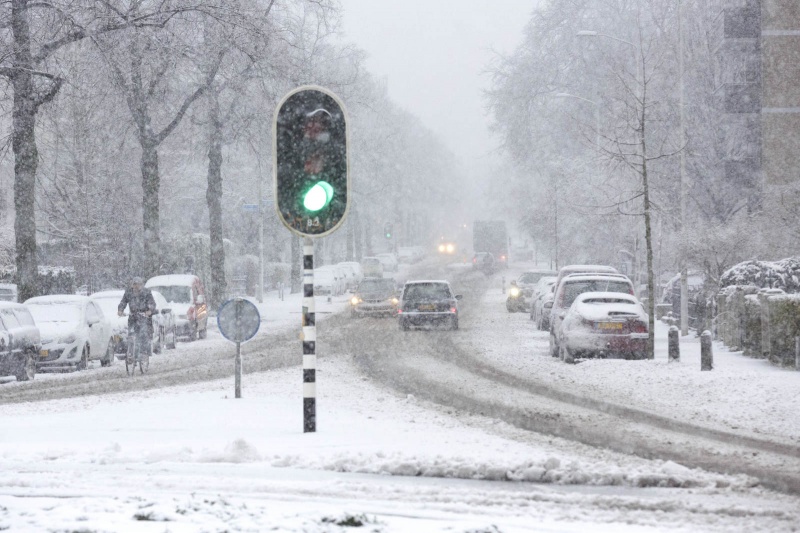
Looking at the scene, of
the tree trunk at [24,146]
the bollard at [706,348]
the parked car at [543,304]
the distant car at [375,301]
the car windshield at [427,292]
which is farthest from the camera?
the distant car at [375,301]

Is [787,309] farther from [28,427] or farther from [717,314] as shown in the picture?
[28,427]

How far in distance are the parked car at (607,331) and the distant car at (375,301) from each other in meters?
16.9

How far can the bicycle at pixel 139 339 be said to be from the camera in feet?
65.0

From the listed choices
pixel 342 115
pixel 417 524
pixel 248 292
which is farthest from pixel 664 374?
pixel 248 292

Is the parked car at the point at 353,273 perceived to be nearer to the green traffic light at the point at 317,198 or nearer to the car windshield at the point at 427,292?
the car windshield at the point at 427,292

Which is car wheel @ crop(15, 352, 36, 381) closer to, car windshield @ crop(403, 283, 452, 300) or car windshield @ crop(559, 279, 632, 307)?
car windshield @ crop(559, 279, 632, 307)

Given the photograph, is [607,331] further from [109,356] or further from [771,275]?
[109,356]

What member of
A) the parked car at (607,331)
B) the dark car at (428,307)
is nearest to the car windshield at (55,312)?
the parked car at (607,331)

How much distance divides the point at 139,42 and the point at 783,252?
18.7 m

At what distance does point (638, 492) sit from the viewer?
761 centimetres

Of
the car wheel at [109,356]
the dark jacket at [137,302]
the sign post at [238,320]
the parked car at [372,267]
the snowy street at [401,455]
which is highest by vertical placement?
the parked car at [372,267]

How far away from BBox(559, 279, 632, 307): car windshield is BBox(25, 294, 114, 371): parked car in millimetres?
9905

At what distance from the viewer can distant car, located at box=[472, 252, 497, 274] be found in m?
83.2

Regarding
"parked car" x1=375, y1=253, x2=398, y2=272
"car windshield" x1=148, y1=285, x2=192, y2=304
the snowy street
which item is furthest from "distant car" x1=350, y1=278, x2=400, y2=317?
"parked car" x1=375, y1=253, x2=398, y2=272
